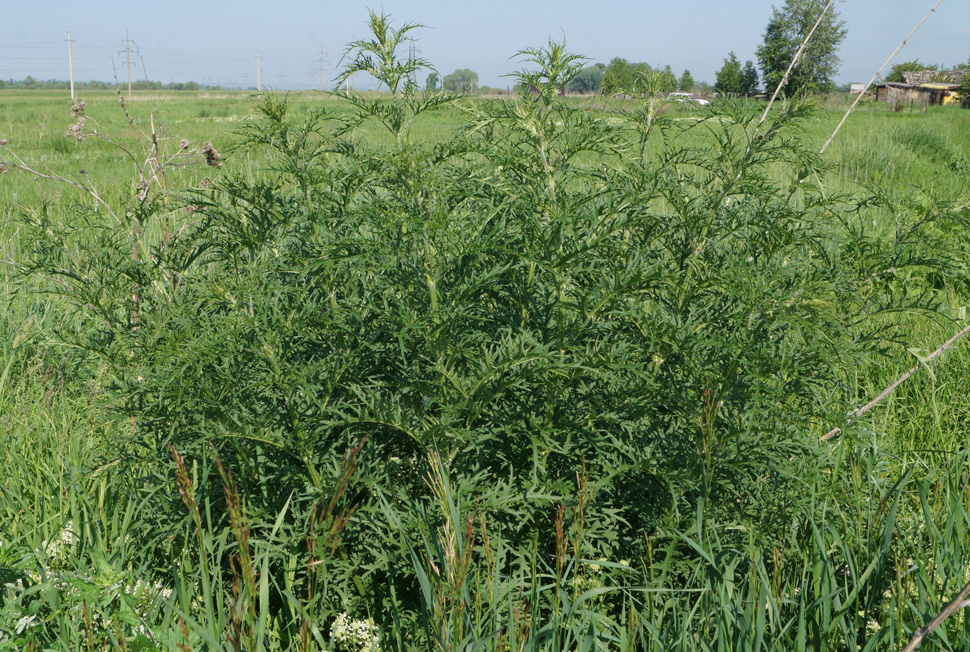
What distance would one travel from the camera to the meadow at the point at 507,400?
1.82 meters

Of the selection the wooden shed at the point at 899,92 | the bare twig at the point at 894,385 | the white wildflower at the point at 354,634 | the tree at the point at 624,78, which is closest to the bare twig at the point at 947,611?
the bare twig at the point at 894,385

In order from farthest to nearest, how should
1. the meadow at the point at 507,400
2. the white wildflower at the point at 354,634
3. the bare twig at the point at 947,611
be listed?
the white wildflower at the point at 354,634, the meadow at the point at 507,400, the bare twig at the point at 947,611

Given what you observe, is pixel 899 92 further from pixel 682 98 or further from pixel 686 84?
pixel 682 98

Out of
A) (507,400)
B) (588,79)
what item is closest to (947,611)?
(507,400)

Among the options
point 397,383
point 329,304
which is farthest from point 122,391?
point 397,383

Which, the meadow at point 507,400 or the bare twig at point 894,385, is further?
the bare twig at point 894,385

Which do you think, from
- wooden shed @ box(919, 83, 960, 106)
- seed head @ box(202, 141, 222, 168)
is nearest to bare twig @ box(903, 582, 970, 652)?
seed head @ box(202, 141, 222, 168)

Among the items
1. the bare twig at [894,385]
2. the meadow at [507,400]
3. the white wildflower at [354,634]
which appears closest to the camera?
the meadow at [507,400]

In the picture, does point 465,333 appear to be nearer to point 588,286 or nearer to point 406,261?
point 406,261

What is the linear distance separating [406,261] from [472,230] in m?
0.21

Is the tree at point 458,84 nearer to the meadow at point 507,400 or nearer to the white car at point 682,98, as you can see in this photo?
the meadow at point 507,400

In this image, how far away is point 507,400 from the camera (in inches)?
82.7

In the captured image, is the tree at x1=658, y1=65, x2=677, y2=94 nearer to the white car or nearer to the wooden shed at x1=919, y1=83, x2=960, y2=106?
the white car

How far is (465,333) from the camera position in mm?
1896
